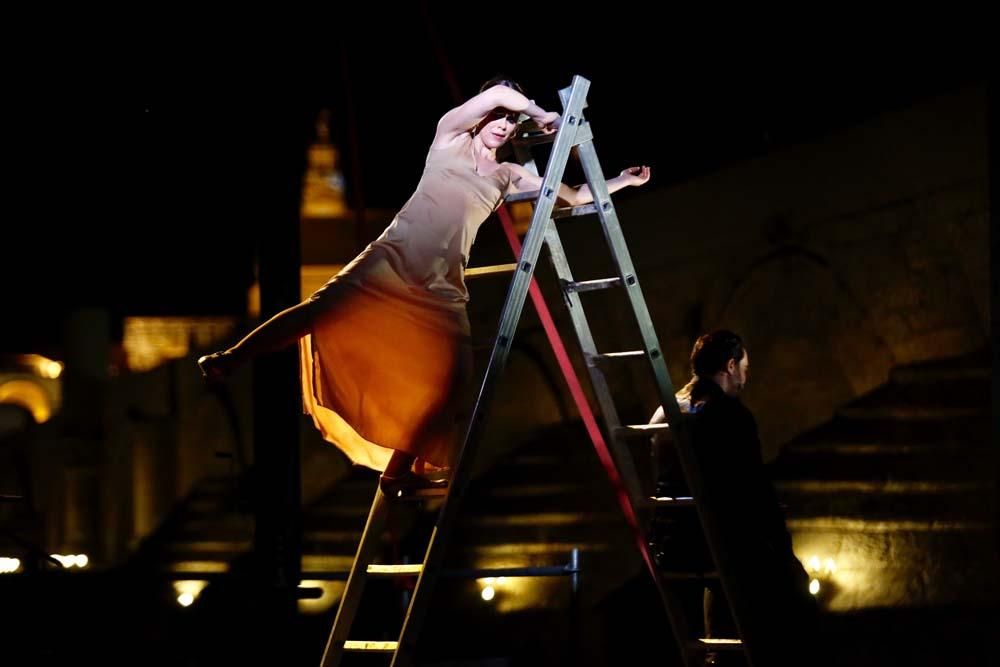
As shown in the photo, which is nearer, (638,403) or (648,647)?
(648,647)

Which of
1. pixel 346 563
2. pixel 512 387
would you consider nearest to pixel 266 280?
pixel 512 387

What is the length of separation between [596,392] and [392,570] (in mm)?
845

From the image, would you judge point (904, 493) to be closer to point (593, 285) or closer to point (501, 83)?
point (593, 285)

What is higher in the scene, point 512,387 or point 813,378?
point 512,387

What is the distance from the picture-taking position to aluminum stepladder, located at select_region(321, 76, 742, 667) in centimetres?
366

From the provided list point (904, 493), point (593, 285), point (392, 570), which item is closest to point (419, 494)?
point (392, 570)

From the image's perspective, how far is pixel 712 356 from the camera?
4176 millimetres

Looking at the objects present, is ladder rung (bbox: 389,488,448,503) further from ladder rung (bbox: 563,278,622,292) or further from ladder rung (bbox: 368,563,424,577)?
ladder rung (bbox: 563,278,622,292)

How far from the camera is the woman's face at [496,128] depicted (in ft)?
12.6

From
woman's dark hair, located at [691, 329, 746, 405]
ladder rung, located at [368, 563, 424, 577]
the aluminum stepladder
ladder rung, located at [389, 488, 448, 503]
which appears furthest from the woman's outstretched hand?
ladder rung, located at [368, 563, 424, 577]

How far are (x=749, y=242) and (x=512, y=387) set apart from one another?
2408mm

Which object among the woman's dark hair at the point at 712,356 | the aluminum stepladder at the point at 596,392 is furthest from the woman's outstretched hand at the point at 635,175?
the woman's dark hair at the point at 712,356

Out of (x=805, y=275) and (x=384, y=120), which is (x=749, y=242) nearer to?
(x=805, y=275)

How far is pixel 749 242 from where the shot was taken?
25.5ft
